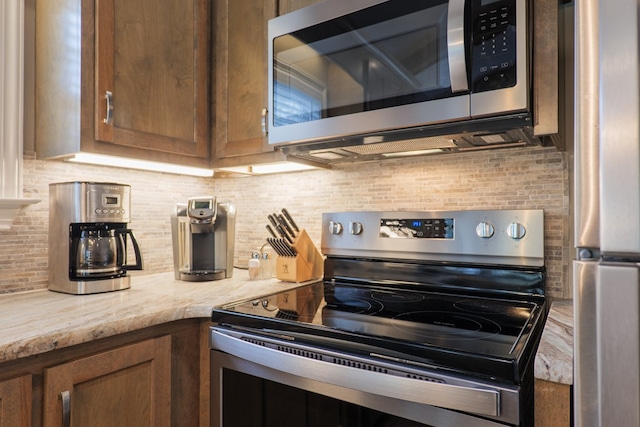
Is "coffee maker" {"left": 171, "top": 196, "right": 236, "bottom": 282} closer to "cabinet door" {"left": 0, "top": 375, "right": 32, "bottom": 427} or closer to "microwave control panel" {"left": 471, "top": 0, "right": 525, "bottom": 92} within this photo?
"cabinet door" {"left": 0, "top": 375, "right": 32, "bottom": 427}

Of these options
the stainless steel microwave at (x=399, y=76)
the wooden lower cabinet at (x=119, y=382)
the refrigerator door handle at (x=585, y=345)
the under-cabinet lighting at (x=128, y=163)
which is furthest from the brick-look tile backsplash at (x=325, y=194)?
the refrigerator door handle at (x=585, y=345)

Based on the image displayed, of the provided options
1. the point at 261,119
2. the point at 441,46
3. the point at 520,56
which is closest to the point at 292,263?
the point at 261,119

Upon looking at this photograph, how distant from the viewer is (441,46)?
1.08 m

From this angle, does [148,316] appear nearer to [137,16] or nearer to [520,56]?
[137,16]

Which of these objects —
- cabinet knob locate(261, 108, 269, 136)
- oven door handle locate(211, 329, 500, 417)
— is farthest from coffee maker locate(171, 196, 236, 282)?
oven door handle locate(211, 329, 500, 417)

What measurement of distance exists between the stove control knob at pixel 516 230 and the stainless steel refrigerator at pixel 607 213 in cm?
81

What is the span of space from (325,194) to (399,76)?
695mm

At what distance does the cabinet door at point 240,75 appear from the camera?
1528 millimetres

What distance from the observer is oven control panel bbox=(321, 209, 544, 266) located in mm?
1265

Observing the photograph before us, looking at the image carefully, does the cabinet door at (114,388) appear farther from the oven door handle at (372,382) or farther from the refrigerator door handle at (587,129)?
the refrigerator door handle at (587,129)

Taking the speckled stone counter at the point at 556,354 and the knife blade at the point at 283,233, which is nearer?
the speckled stone counter at the point at 556,354

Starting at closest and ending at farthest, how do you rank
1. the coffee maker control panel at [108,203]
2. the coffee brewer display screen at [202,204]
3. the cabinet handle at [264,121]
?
the coffee maker control panel at [108,203] < the cabinet handle at [264,121] < the coffee brewer display screen at [202,204]

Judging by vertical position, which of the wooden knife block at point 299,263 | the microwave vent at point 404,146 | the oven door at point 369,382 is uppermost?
the microwave vent at point 404,146

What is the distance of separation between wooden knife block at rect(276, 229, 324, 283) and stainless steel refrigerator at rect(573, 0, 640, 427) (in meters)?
1.13
